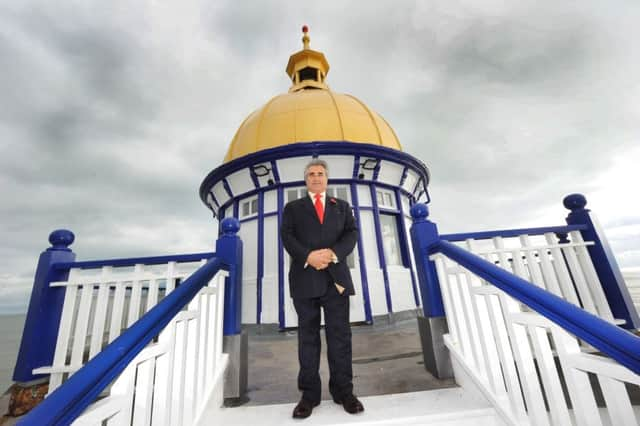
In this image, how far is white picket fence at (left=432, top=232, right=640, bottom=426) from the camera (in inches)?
44.3

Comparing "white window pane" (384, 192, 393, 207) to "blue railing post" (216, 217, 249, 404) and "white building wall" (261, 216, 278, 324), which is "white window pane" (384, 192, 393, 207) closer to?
"white building wall" (261, 216, 278, 324)

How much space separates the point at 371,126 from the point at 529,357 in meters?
6.19

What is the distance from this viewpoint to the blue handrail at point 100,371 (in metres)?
0.71

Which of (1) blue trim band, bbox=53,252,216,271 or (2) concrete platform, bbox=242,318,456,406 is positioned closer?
(2) concrete platform, bbox=242,318,456,406

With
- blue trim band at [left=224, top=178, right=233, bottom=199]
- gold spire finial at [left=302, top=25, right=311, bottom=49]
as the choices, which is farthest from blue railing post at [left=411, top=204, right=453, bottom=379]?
gold spire finial at [left=302, top=25, right=311, bottom=49]

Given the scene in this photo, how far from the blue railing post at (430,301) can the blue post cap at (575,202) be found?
219cm

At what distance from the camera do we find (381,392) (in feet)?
7.14

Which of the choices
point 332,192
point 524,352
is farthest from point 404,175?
point 524,352

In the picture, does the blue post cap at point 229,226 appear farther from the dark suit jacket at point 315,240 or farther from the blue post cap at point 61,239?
the blue post cap at point 61,239

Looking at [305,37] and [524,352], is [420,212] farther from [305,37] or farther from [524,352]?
[305,37]

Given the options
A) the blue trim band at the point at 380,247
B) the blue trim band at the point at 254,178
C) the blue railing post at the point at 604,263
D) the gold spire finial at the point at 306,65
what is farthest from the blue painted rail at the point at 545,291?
the gold spire finial at the point at 306,65

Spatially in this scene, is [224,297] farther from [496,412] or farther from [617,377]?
[617,377]

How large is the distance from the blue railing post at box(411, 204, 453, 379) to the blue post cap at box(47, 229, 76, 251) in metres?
3.76

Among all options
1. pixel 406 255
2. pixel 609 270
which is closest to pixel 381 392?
pixel 609 270
